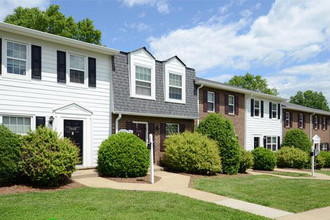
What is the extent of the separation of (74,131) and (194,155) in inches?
216

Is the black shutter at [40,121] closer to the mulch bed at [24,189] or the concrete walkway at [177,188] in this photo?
the concrete walkway at [177,188]

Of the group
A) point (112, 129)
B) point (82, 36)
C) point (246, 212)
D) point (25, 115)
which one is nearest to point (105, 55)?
point (112, 129)

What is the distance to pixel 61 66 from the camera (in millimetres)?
11953

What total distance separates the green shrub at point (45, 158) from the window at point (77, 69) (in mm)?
3413

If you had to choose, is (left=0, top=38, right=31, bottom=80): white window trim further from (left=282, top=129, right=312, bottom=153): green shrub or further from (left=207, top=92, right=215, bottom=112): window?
(left=282, top=129, right=312, bottom=153): green shrub

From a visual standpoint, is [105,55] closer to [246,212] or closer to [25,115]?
[25,115]

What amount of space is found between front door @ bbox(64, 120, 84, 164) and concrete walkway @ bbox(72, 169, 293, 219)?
1280 mm

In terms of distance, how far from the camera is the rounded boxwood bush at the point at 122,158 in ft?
37.0

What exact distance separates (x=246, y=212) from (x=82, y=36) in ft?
82.9

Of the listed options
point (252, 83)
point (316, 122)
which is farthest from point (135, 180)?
point (252, 83)

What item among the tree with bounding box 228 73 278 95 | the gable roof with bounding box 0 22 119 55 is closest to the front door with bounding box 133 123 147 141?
the gable roof with bounding box 0 22 119 55

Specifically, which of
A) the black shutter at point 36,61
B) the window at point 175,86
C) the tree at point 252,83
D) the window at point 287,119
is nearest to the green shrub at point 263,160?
the window at point 175,86

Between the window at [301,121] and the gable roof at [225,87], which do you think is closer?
the gable roof at [225,87]

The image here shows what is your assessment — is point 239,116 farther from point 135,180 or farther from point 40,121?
point 40,121
